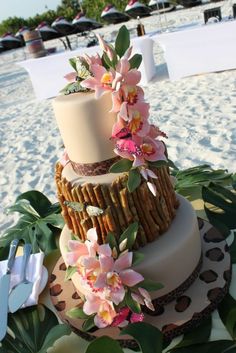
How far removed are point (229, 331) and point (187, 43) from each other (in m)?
4.12

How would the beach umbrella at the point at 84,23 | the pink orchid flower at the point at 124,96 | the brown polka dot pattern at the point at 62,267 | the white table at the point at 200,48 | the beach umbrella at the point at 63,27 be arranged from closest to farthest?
1. the pink orchid flower at the point at 124,96
2. the brown polka dot pattern at the point at 62,267
3. the white table at the point at 200,48
4. the beach umbrella at the point at 84,23
5. the beach umbrella at the point at 63,27

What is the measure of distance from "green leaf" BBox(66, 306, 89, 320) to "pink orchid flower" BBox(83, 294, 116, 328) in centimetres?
8

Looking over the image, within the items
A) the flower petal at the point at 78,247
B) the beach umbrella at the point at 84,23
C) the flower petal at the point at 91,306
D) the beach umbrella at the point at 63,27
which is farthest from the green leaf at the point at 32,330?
the beach umbrella at the point at 63,27

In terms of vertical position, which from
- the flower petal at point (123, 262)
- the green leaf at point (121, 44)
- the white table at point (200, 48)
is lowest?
the white table at point (200, 48)

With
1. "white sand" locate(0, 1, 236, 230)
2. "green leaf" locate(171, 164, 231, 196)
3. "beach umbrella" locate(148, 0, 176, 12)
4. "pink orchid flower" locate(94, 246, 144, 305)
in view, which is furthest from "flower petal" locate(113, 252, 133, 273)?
"beach umbrella" locate(148, 0, 176, 12)

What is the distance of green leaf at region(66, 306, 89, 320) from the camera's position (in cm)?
95

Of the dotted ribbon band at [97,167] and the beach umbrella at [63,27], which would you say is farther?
the beach umbrella at [63,27]

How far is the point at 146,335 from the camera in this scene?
0.85 metres

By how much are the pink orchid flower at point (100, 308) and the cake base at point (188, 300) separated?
0.07 m

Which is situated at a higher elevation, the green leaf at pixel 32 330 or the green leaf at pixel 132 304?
the green leaf at pixel 132 304

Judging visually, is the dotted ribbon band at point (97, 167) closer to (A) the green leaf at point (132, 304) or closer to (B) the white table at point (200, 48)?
(A) the green leaf at point (132, 304)

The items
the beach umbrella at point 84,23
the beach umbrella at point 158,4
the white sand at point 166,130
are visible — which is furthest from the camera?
the beach umbrella at point 84,23

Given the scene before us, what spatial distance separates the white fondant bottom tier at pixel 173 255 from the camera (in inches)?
36.2

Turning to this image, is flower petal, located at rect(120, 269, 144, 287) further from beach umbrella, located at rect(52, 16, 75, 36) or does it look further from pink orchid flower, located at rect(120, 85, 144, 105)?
beach umbrella, located at rect(52, 16, 75, 36)
